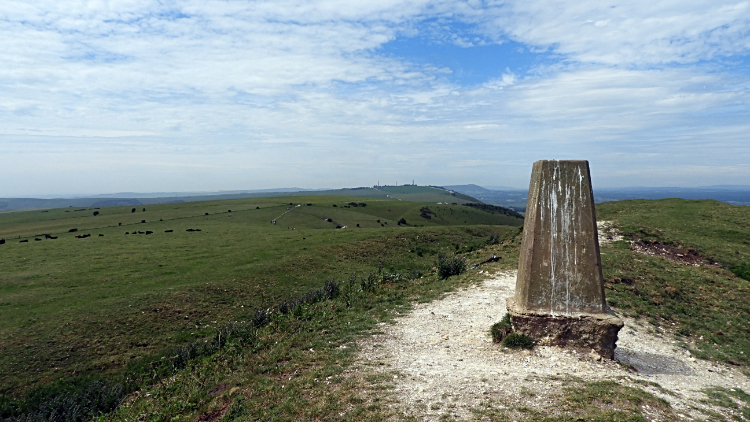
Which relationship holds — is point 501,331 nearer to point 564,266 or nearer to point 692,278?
point 564,266

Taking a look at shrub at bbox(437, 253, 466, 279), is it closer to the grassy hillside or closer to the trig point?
the grassy hillside

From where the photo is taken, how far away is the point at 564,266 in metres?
12.0

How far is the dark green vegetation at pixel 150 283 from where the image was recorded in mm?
18359

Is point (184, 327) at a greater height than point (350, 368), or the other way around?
point (350, 368)

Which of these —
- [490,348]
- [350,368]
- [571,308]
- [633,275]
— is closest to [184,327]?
[350,368]

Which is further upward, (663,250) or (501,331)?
(663,250)

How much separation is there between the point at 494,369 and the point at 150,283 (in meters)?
26.7

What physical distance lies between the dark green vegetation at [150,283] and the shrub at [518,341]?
7.13 metres

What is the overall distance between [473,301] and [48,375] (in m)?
18.9

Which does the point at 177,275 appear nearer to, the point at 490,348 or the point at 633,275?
the point at 490,348

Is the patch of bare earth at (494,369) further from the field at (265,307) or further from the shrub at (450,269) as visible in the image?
the shrub at (450,269)

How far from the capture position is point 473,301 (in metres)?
18.1

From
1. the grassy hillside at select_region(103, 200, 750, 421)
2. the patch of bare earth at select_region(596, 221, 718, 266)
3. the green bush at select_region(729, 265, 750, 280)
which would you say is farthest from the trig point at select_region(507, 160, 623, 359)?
the patch of bare earth at select_region(596, 221, 718, 266)

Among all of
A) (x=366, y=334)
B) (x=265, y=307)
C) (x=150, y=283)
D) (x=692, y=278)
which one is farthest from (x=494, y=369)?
(x=150, y=283)
